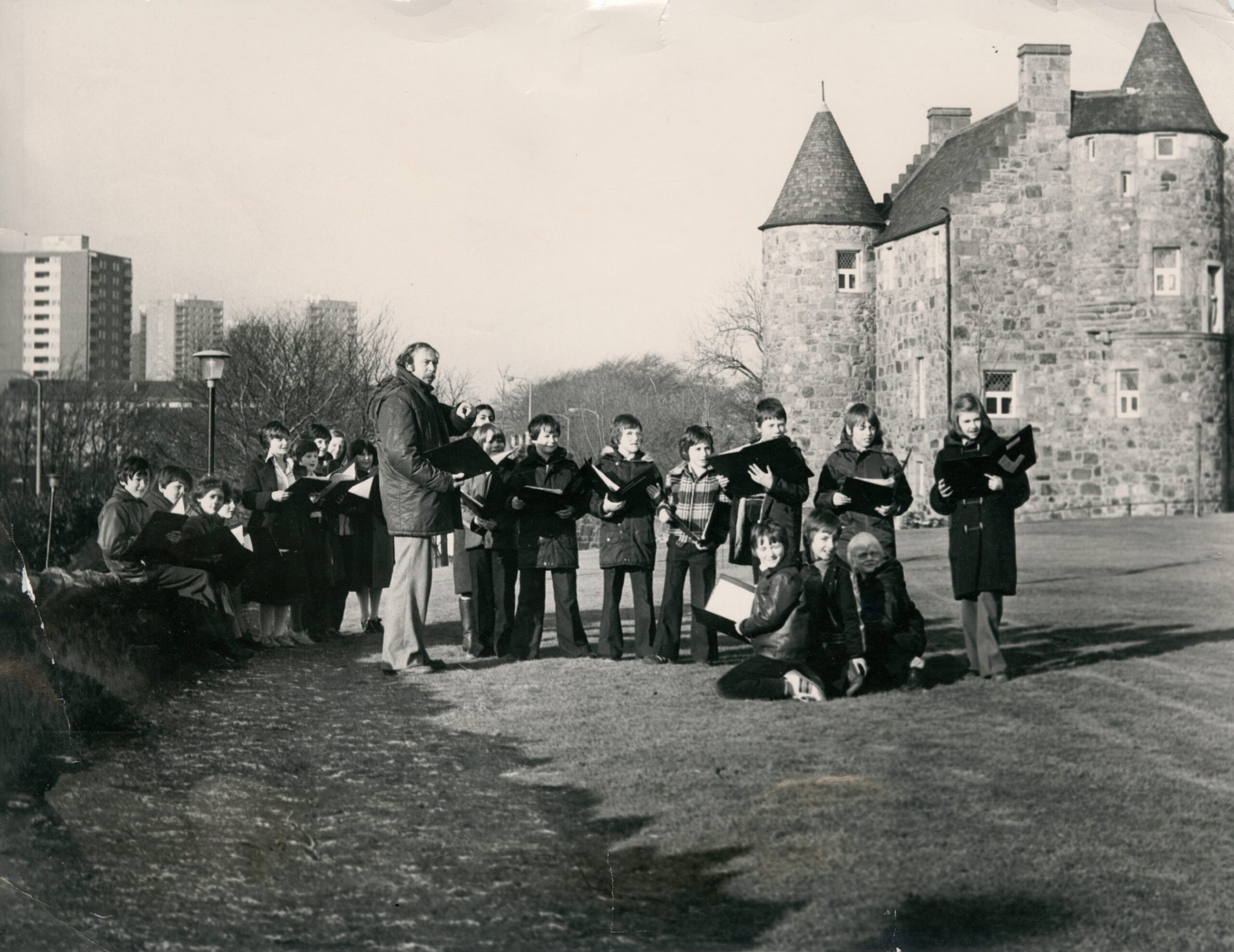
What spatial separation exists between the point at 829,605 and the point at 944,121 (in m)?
2.00

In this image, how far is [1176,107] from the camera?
4.89 metres

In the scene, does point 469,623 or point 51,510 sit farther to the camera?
point 469,623

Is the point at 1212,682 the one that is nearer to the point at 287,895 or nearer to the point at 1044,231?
the point at 1044,231

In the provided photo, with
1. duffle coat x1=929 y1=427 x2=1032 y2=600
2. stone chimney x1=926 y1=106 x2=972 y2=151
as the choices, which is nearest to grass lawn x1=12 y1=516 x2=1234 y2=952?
→ duffle coat x1=929 y1=427 x2=1032 y2=600

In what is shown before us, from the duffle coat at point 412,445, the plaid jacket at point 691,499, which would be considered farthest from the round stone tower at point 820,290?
the duffle coat at point 412,445

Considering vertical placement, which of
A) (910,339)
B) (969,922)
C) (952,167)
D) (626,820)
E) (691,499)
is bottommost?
(969,922)

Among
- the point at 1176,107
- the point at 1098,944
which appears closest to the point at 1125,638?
the point at 1176,107

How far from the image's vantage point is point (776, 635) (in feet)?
15.7

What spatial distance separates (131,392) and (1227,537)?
446cm

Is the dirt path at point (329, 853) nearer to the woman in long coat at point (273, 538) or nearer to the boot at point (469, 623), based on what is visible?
the woman in long coat at point (273, 538)

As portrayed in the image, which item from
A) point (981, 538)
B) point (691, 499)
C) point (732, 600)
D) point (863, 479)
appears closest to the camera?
point (732, 600)

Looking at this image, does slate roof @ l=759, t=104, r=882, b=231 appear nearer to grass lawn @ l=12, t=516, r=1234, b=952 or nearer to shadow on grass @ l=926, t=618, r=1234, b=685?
grass lawn @ l=12, t=516, r=1234, b=952

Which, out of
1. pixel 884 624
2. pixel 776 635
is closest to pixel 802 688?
pixel 776 635

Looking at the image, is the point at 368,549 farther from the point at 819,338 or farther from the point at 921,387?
the point at 921,387
